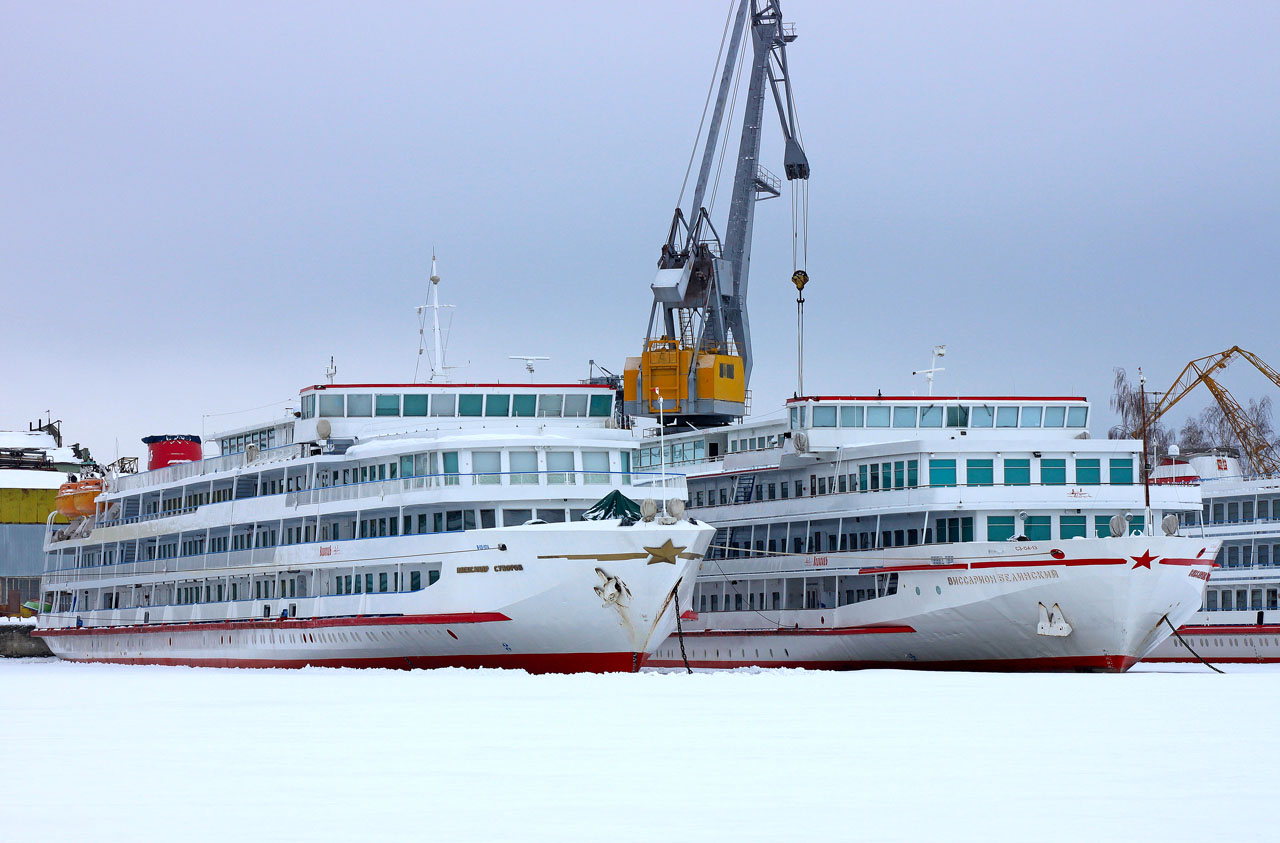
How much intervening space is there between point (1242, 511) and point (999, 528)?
17.4 m

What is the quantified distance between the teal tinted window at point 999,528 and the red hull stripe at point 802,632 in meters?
3.85

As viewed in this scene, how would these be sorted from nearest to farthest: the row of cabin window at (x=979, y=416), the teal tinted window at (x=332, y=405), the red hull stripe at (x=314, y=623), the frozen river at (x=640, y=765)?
the frozen river at (x=640, y=765) → the red hull stripe at (x=314, y=623) → the teal tinted window at (x=332, y=405) → the row of cabin window at (x=979, y=416)

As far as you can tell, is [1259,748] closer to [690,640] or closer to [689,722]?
[689,722]

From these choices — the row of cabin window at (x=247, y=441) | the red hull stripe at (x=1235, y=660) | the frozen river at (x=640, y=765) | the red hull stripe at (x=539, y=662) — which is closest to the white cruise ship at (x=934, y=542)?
the red hull stripe at (x=539, y=662)

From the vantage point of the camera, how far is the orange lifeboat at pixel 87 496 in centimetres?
7044

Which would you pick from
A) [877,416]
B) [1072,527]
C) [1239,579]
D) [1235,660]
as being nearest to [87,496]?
[877,416]

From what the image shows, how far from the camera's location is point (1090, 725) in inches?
1099

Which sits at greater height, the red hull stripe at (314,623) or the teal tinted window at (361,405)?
the teal tinted window at (361,405)

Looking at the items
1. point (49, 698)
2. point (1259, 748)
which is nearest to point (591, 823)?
point (1259, 748)

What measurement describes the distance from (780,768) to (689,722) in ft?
24.1

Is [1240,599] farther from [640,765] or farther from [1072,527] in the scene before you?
[640,765]

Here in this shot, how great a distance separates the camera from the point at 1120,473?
54.3 metres

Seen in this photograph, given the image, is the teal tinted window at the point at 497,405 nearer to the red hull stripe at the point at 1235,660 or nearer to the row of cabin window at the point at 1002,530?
the row of cabin window at the point at 1002,530

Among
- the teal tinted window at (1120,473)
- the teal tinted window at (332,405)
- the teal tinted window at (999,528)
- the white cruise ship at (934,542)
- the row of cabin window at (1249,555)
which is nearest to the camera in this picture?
the white cruise ship at (934,542)
